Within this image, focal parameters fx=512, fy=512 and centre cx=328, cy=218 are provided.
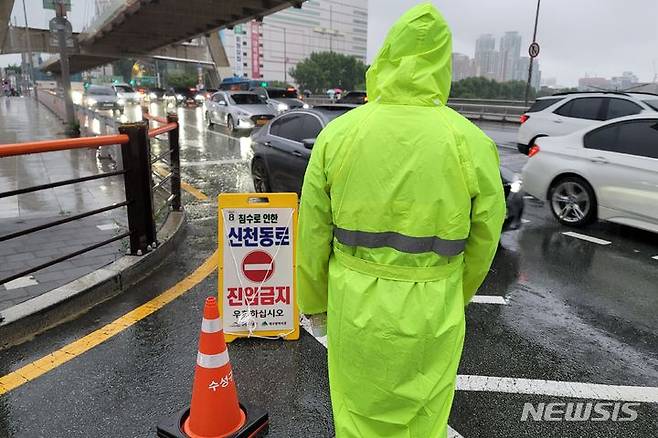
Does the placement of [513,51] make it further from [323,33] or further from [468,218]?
[468,218]

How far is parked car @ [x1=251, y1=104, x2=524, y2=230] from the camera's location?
762cm

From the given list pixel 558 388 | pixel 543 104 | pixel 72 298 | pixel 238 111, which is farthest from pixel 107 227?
pixel 238 111

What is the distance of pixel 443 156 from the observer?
5.69 ft

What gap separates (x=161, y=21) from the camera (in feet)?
119

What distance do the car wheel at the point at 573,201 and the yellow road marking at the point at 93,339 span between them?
199 inches

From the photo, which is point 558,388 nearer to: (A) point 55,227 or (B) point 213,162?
(A) point 55,227

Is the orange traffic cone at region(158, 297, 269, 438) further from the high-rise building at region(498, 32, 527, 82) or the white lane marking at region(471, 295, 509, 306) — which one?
the high-rise building at region(498, 32, 527, 82)

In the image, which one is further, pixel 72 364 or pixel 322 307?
pixel 72 364

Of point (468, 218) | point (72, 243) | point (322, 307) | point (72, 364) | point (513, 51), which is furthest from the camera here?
point (513, 51)

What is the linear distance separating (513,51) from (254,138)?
105517mm

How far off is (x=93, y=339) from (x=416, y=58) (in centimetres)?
319

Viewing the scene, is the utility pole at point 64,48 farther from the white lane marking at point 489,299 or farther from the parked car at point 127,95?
the parked car at point 127,95

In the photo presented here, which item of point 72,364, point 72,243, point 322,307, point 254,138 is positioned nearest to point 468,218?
point 322,307

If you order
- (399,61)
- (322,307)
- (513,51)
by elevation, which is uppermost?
(513,51)
